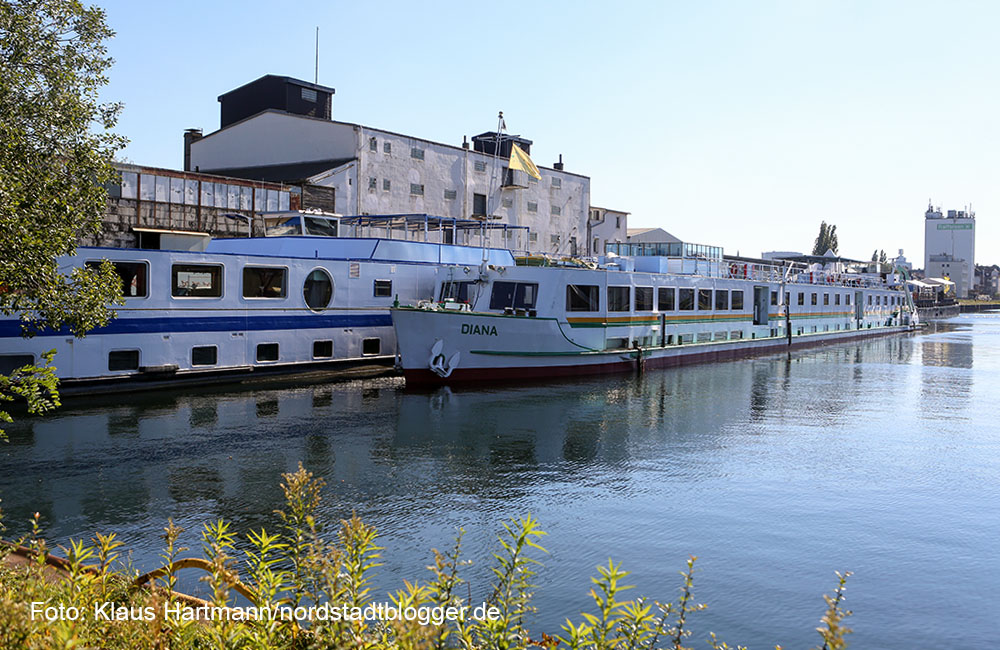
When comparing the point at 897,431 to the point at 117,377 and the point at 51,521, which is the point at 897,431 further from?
the point at 117,377

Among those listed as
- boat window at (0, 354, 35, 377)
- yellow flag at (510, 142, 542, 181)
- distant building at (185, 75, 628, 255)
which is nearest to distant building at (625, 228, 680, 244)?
distant building at (185, 75, 628, 255)

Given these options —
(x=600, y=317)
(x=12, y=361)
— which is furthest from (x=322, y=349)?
(x=600, y=317)

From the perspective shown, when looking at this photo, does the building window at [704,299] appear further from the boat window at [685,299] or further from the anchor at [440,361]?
the anchor at [440,361]

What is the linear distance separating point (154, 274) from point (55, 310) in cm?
1318

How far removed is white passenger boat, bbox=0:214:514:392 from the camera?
23359 mm

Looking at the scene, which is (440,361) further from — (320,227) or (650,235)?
(650,235)

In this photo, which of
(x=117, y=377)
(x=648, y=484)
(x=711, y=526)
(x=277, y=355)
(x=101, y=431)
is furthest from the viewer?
(x=277, y=355)

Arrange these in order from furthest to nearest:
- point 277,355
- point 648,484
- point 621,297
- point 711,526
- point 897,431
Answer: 1. point 621,297
2. point 277,355
3. point 897,431
4. point 648,484
5. point 711,526

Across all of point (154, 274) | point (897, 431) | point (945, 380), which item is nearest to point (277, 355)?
point (154, 274)

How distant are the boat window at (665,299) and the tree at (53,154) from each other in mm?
26650

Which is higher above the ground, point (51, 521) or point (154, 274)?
point (154, 274)

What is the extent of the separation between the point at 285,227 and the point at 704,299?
20.9 meters

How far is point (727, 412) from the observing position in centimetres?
2489

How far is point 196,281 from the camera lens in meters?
25.5
